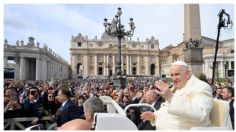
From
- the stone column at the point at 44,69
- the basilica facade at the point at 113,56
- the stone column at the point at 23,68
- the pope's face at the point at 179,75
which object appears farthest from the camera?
the basilica facade at the point at 113,56

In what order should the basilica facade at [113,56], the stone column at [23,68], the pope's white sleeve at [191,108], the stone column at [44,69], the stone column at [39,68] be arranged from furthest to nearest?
the basilica facade at [113,56], the stone column at [44,69], the stone column at [39,68], the stone column at [23,68], the pope's white sleeve at [191,108]

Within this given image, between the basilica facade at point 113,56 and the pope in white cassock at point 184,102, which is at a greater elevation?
the basilica facade at point 113,56

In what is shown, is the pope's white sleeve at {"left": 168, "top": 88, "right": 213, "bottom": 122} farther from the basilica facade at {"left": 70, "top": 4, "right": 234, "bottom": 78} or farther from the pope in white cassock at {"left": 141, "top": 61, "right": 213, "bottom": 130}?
the basilica facade at {"left": 70, "top": 4, "right": 234, "bottom": 78}

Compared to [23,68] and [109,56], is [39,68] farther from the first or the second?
[109,56]

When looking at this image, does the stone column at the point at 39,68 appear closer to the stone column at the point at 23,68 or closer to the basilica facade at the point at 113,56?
the stone column at the point at 23,68

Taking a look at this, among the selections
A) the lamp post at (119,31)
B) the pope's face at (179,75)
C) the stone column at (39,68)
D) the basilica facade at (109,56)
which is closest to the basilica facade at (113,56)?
the basilica facade at (109,56)

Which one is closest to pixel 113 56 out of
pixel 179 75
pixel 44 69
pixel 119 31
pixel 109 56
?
pixel 109 56

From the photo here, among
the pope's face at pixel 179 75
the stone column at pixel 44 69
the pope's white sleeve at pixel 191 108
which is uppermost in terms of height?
the stone column at pixel 44 69

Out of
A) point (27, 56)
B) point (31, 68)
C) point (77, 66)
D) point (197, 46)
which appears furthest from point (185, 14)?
point (77, 66)
